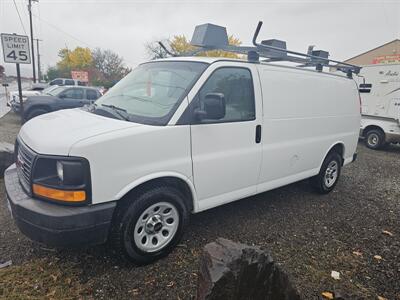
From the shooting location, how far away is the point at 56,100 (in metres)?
10.9

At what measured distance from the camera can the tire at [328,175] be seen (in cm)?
483

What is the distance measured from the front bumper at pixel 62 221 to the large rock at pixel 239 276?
3.13 feet

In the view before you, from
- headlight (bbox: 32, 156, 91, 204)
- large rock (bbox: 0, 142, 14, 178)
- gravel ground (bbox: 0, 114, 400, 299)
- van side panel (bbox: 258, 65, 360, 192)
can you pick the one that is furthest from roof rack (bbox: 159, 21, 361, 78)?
large rock (bbox: 0, 142, 14, 178)

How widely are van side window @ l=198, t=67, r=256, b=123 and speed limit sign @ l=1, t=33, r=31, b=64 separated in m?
6.12

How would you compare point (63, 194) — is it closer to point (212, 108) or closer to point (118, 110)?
point (118, 110)

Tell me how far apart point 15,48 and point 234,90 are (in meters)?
6.37

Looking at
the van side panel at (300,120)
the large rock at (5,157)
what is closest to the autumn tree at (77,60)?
the large rock at (5,157)

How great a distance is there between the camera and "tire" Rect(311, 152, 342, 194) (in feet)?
15.8

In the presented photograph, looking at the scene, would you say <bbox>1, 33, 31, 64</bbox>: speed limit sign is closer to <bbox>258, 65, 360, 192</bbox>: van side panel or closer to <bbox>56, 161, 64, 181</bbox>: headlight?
<bbox>56, 161, 64, 181</bbox>: headlight

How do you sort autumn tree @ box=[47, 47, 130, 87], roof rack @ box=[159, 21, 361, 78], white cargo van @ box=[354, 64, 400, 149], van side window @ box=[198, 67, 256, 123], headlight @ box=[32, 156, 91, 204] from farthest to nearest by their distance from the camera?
autumn tree @ box=[47, 47, 130, 87]
white cargo van @ box=[354, 64, 400, 149]
roof rack @ box=[159, 21, 361, 78]
van side window @ box=[198, 67, 256, 123]
headlight @ box=[32, 156, 91, 204]

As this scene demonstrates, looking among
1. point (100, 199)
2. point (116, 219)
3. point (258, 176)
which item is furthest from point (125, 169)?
point (258, 176)

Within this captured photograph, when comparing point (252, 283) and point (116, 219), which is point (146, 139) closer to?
point (116, 219)

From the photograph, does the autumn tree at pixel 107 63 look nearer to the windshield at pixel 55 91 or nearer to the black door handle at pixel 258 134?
the windshield at pixel 55 91

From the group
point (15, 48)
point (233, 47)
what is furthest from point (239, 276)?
point (15, 48)
